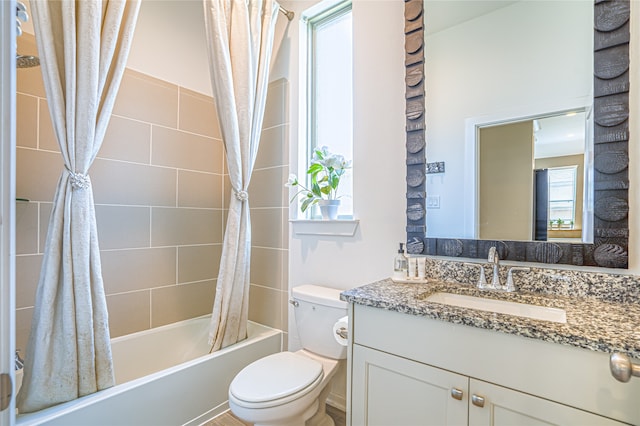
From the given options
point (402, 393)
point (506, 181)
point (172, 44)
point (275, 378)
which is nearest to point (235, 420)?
point (275, 378)

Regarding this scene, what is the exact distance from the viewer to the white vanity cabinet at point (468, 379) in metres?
0.76

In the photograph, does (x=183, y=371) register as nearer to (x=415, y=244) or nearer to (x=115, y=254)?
A: (x=115, y=254)

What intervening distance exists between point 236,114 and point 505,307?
1.59 metres

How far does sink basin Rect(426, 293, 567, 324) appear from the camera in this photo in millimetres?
1041

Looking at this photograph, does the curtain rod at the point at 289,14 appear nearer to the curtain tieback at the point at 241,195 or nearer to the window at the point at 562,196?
the curtain tieback at the point at 241,195

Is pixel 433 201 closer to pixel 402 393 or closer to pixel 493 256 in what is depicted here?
pixel 493 256

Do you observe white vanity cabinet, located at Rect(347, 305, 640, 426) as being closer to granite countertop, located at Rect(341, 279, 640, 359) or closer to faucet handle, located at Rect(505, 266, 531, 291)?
granite countertop, located at Rect(341, 279, 640, 359)

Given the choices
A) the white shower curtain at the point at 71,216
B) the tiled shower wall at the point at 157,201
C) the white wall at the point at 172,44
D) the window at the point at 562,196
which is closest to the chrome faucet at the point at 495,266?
the window at the point at 562,196

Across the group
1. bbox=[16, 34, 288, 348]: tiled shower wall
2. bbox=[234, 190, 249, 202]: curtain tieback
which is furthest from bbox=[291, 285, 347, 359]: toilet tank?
bbox=[234, 190, 249, 202]: curtain tieback

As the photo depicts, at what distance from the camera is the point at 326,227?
6.07 feet

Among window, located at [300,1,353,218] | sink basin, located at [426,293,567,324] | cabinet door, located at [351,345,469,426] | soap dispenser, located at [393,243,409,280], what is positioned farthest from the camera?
window, located at [300,1,353,218]

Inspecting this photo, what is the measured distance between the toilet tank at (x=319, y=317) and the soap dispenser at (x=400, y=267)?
0.30 m

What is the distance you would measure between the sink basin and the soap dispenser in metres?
0.19

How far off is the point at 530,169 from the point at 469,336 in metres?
0.76
